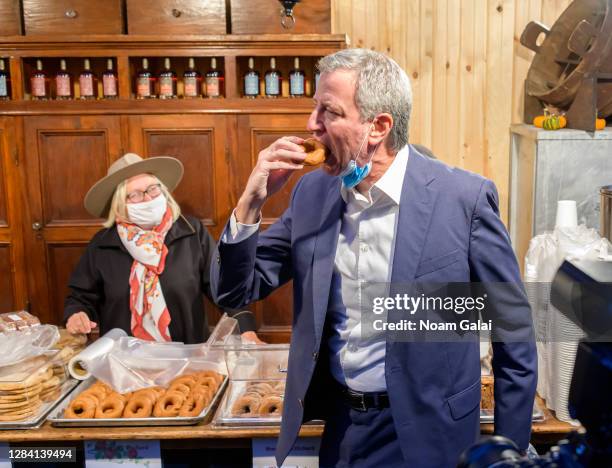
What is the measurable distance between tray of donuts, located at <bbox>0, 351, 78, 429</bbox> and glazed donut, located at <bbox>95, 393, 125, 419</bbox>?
168mm

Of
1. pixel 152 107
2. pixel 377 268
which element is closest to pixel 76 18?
pixel 152 107

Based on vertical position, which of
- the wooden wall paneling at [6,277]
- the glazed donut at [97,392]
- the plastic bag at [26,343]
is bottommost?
the wooden wall paneling at [6,277]

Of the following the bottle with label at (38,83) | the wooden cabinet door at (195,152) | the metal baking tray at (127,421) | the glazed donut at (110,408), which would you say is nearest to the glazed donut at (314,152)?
the metal baking tray at (127,421)

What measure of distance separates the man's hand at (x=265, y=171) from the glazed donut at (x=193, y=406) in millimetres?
691

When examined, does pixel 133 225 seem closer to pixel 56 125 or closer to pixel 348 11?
pixel 56 125

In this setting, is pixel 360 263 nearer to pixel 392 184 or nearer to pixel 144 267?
pixel 392 184

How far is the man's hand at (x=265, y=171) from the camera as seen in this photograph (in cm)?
169

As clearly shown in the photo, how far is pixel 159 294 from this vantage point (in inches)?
128

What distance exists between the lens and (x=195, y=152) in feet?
13.5

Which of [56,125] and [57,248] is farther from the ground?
[56,125]

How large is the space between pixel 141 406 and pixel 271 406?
392 mm

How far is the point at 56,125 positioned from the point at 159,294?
1453 mm

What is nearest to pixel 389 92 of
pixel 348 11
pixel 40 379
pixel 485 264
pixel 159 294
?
pixel 485 264

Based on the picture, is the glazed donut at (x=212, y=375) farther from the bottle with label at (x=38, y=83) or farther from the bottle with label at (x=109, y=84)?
the bottle with label at (x=38, y=83)
